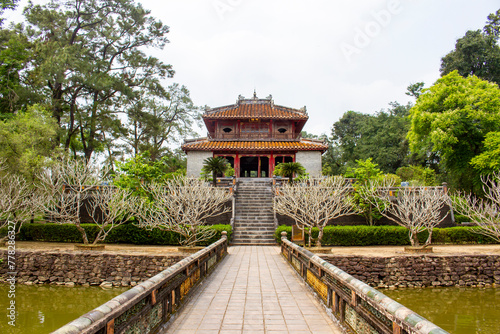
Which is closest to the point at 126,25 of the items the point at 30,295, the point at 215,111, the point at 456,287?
the point at 215,111

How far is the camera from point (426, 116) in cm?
2136

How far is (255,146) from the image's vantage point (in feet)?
85.7

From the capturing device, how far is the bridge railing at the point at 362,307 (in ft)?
8.79

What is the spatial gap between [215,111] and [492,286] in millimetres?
22951

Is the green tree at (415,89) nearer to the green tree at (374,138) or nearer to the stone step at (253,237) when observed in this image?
the green tree at (374,138)

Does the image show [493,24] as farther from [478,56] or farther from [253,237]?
[253,237]

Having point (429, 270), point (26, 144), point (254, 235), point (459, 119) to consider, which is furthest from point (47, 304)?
point (459, 119)

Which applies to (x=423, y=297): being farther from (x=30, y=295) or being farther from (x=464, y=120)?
(x=464, y=120)

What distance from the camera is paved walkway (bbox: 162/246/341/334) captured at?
4.32 meters

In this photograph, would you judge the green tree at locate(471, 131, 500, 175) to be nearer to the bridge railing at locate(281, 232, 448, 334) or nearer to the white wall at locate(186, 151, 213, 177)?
the bridge railing at locate(281, 232, 448, 334)

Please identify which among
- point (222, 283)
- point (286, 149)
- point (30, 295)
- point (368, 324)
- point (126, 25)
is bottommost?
point (30, 295)

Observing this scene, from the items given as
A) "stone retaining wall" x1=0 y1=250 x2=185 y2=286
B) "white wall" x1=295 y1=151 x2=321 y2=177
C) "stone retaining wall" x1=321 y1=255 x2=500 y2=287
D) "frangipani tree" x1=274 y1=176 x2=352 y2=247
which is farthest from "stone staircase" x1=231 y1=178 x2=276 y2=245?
"stone retaining wall" x1=321 y1=255 x2=500 y2=287

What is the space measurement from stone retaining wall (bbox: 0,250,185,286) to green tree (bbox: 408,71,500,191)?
18508 mm

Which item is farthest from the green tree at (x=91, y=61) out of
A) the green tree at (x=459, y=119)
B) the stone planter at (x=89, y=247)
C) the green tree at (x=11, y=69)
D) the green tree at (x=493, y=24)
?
the green tree at (x=493, y=24)
